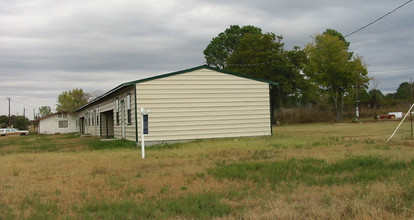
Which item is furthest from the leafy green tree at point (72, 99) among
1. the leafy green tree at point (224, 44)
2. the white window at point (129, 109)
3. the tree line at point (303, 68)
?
the white window at point (129, 109)

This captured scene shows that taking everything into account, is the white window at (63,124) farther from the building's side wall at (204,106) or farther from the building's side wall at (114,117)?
the building's side wall at (204,106)

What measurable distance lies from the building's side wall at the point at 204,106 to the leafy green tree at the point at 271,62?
96.0 ft

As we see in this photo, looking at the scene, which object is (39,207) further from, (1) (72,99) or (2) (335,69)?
(1) (72,99)

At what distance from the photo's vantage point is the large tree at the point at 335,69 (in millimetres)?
53156

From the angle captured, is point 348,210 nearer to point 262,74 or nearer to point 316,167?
point 316,167

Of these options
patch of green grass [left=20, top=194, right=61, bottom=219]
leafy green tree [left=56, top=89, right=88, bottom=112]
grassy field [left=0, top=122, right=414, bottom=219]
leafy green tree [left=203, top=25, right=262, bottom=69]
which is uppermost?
leafy green tree [left=203, top=25, right=262, bottom=69]

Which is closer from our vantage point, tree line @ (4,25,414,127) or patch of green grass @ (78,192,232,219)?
patch of green grass @ (78,192,232,219)

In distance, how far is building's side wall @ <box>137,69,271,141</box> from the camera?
63.2 ft

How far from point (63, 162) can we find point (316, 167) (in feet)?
26.0

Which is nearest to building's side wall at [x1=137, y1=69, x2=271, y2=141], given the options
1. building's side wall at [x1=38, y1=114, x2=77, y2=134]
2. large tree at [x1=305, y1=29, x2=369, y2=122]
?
large tree at [x1=305, y1=29, x2=369, y2=122]

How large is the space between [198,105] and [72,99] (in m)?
58.3

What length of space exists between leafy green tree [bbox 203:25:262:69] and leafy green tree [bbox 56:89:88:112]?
24.5 m

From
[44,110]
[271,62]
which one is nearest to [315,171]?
[271,62]

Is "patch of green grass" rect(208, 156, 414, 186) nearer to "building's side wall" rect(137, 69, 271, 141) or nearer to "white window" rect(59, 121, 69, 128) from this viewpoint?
"building's side wall" rect(137, 69, 271, 141)
